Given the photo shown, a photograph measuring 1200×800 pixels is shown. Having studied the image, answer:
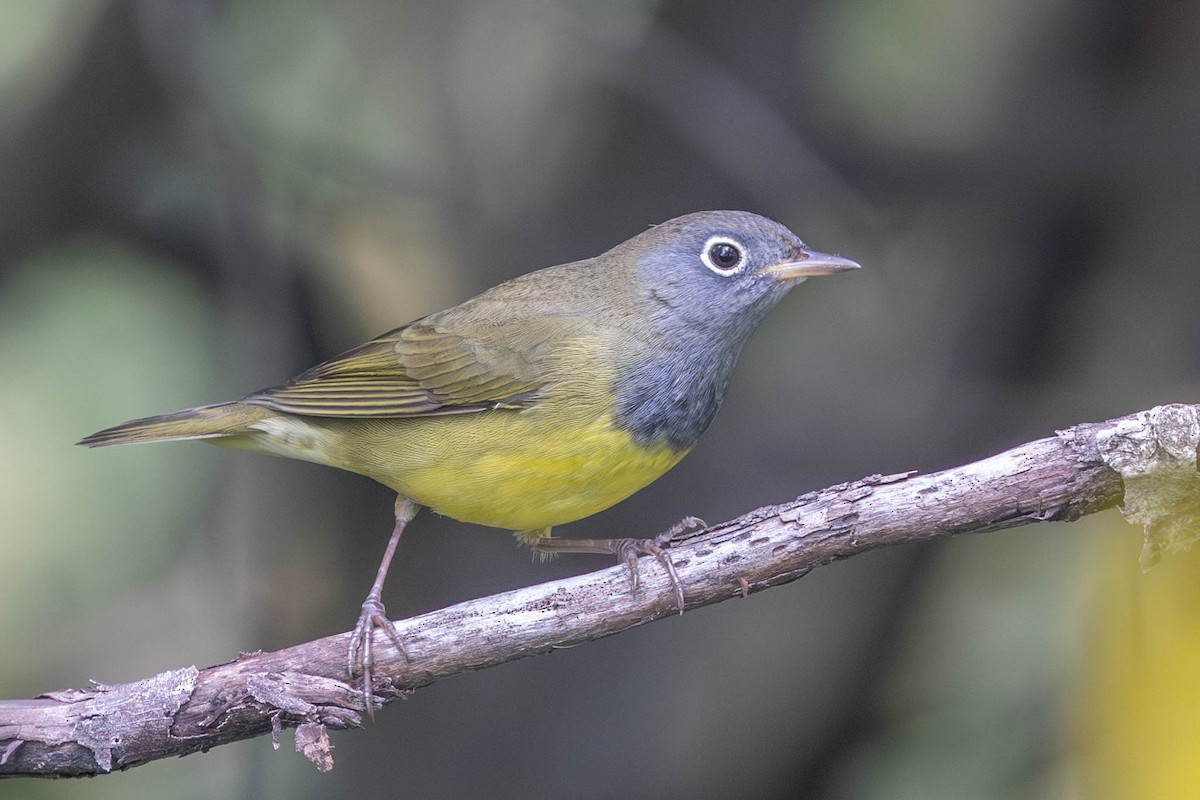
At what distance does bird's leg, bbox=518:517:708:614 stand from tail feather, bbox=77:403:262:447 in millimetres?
1220

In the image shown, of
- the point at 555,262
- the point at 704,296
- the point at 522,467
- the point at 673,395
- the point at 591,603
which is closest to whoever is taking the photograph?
the point at 591,603

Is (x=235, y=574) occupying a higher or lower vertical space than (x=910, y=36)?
lower

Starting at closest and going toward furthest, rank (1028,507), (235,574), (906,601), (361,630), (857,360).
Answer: (1028,507) < (361,630) < (235,574) < (906,601) < (857,360)

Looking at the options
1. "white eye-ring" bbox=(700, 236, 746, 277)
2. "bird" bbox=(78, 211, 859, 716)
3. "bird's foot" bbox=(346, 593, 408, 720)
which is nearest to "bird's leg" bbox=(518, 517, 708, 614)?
"bird" bbox=(78, 211, 859, 716)

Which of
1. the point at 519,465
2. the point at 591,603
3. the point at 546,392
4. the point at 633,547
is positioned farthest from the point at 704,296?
the point at 591,603

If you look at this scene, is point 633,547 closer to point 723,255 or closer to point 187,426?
point 723,255

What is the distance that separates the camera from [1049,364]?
5914 millimetres

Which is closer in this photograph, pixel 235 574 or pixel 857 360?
pixel 235 574

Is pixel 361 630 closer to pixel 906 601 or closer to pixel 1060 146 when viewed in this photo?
pixel 906 601

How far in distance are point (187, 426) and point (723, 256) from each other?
218 centimetres

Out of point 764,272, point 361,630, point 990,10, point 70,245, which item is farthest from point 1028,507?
point 70,245

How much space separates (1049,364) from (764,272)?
6.92 ft

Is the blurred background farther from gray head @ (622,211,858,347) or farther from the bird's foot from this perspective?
the bird's foot

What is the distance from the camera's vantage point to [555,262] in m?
5.91
